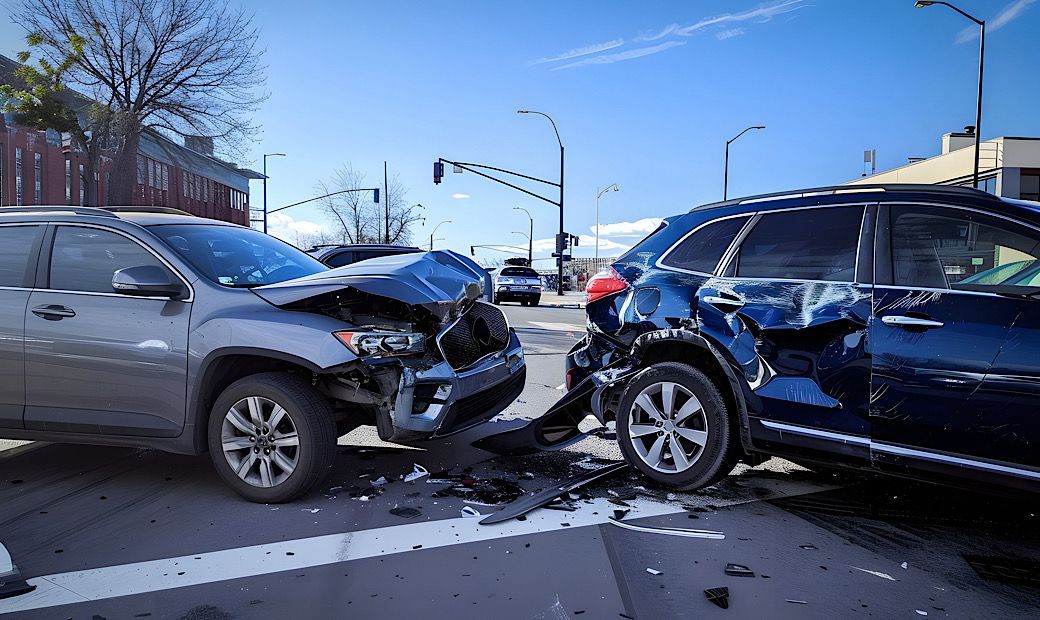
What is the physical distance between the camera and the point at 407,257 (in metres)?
5.32

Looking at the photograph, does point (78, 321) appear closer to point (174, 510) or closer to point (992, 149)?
point (174, 510)

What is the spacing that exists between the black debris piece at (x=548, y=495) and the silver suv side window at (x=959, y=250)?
219 centimetres

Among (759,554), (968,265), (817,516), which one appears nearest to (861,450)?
(817,516)

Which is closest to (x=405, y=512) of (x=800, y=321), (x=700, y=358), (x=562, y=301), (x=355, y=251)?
(x=700, y=358)

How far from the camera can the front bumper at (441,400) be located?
446 cm

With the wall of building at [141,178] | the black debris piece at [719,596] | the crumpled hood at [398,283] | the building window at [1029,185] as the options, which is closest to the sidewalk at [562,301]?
the wall of building at [141,178]

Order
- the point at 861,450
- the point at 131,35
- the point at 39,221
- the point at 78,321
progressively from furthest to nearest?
the point at 131,35 < the point at 39,221 < the point at 78,321 < the point at 861,450

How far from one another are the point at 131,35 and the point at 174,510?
29385 mm

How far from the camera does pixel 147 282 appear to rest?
177 inches

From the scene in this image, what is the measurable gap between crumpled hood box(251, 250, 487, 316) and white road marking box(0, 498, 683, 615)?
1.38 metres

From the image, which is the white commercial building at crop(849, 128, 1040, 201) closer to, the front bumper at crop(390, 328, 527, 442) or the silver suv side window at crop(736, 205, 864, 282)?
the silver suv side window at crop(736, 205, 864, 282)

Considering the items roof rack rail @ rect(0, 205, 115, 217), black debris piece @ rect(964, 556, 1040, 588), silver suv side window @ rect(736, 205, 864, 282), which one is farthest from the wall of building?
black debris piece @ rect(964, 556, 1040, 588)

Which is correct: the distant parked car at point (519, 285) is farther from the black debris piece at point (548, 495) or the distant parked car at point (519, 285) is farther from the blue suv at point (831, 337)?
the blue suv at point (831, 337)

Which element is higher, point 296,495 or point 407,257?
point 407,257
